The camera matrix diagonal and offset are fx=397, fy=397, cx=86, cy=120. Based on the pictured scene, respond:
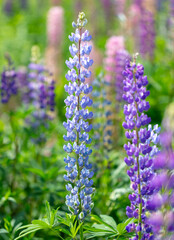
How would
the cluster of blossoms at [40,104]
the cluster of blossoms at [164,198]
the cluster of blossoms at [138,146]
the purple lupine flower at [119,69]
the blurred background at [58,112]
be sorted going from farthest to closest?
1. the purple lupine flower at [119,69]
2. the cluster of blossoms at [40,104]
3. the blurred background at [58,112]
4. the cluster of blossoms at [138,146]
5. the cluster of blossoms at [164,198]

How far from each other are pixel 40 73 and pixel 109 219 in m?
1.91

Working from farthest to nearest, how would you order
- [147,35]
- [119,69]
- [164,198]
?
[147,35], [119,69], [164,198]

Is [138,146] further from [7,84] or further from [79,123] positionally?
[7,84]

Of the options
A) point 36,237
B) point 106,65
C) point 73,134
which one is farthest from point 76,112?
point 106,65

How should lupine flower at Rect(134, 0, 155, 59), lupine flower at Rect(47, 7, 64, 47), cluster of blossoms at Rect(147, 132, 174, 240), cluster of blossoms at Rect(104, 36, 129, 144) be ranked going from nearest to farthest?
cluster of blossoms at Rect(147, 132, 174, 240) → cluster of blossoms at Rect(104, 36, 129, 144) → lupine flower at Rect(134, 0, 155, 59) → lupine flower at Rect(47, 7, 64, 47)

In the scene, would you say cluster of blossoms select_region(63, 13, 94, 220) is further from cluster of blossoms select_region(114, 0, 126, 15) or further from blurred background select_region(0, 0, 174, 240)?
cluster of blossoms select_region(114, 0, 126, 15)

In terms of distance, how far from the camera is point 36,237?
272 cm

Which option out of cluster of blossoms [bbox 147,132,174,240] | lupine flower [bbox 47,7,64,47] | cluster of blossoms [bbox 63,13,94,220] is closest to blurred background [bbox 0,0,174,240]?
Result: lupine flower [bbox 47,7,64,47]

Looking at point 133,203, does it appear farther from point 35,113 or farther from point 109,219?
point 35,113

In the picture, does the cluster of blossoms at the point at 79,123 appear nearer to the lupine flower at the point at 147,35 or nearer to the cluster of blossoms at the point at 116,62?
the cluster of blossoms at the point at 116,62

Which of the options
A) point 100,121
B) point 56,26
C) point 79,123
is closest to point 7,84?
point 100,121

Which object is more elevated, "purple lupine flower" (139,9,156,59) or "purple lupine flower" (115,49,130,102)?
"purple lupine flower" (139,9,156,59)

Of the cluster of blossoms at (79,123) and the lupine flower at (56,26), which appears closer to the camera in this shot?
the cluster of blossoms at (79,123)

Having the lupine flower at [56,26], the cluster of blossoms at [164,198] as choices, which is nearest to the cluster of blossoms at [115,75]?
the cluster of blossoms at [164,198]
